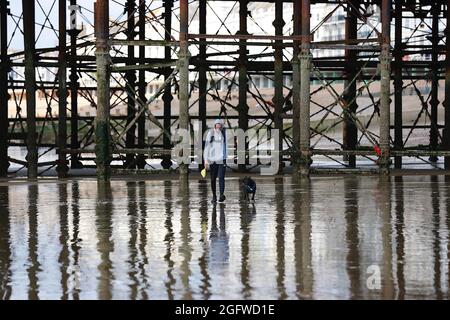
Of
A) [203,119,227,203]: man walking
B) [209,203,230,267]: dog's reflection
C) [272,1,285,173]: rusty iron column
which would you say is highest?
[272,1,285,173]: rusty iron column

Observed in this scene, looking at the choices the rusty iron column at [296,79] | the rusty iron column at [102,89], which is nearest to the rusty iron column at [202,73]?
the rusty iron column at [296,79]

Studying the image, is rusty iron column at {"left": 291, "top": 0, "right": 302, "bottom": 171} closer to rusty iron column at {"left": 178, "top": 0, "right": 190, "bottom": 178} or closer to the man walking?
rusty iron column at {"left": 178, "top": 0, "right": 190, "bottom": 178}

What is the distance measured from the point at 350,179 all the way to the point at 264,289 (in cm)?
1763

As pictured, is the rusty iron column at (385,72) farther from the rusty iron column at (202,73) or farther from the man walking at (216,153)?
the man walking at (216,153)

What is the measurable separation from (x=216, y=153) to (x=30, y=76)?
9.81 meters

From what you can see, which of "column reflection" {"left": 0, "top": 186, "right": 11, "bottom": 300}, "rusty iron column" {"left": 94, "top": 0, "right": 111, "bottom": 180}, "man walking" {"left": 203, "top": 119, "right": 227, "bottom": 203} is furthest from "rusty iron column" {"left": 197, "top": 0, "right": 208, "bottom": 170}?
"column reflection" {"left": 0, "top": 186, "right": 11, "bottom": 300}

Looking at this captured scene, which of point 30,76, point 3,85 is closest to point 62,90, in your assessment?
point 30,76

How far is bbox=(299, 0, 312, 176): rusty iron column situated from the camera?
27094 millimetres

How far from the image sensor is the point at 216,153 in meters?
20.8

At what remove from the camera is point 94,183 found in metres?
26.8

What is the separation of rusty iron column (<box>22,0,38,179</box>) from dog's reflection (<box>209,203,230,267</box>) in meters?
12.4

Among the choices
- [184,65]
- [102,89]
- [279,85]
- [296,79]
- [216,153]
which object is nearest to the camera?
[216,153]

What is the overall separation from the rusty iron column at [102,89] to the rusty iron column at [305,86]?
4501 mm

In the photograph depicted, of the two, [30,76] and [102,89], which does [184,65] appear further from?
[30,76]
